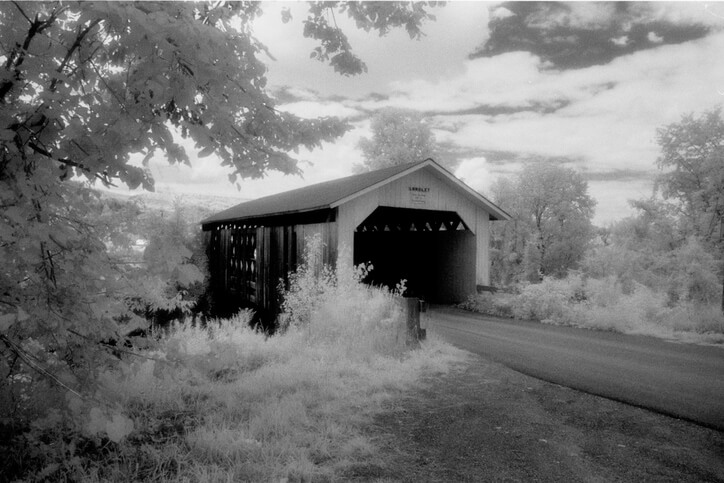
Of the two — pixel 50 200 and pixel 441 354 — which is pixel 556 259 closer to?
pixel 441 354

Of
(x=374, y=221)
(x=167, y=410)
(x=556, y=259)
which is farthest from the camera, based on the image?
(x=556, y=259)

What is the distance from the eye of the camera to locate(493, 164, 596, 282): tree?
106 feet

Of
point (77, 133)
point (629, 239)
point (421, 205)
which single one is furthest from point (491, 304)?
point (629, 239)

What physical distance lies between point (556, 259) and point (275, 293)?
2546 cm

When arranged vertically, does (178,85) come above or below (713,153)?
below

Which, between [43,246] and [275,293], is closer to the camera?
[43,246]

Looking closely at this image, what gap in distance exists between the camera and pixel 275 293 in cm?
1389

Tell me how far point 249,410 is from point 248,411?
1 centimetres

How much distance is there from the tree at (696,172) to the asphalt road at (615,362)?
1499cm

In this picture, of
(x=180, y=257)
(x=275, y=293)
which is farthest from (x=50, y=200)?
(x=275, y=293)

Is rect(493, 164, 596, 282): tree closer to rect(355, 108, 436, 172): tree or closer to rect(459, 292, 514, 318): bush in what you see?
rect(355, 108, 436, 172): tree

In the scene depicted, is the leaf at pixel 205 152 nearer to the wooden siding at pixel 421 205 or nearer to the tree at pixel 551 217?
the wooden siding at pixel 421 205

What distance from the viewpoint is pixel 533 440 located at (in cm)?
411

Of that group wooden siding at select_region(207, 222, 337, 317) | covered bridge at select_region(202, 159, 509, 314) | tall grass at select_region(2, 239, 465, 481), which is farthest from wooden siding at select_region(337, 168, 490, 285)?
tall grass at select_region(2, 239, 465, 481)
